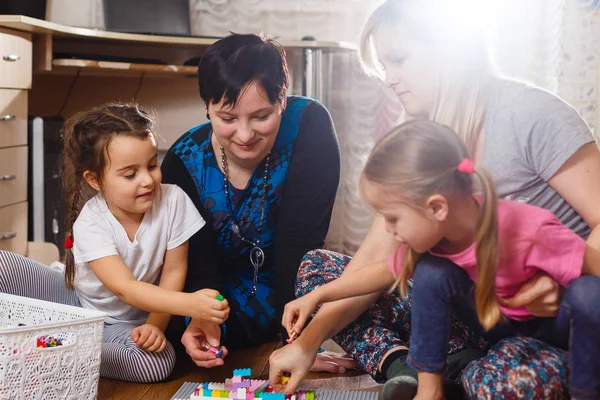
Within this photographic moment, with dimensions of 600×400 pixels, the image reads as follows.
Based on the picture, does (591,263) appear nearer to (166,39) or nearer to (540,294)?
(540,294)

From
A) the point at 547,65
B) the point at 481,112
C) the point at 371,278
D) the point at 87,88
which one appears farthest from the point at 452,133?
the point at 87,88

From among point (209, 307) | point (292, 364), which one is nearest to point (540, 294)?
point (292, 364)

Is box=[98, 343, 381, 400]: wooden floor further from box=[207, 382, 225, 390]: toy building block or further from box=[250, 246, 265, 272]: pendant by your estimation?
box=[250, 246, 265, 272]: pendant

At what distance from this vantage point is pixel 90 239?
144 centimetres

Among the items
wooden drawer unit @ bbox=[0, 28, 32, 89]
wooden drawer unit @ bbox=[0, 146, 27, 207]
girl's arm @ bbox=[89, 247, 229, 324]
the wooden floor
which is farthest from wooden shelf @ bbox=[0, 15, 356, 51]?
the wooden floor

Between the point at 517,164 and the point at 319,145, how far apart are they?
52cm

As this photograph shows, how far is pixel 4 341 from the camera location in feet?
3.71

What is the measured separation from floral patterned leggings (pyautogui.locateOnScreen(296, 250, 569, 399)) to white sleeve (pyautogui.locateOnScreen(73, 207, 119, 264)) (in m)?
0.38

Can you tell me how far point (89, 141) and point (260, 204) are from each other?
1.24 ft

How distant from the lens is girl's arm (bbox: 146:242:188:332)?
1494mm

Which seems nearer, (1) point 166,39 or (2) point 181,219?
(2) point 181,219

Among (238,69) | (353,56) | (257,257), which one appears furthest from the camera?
(353,56)

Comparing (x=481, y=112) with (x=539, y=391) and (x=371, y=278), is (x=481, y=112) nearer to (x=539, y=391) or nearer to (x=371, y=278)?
(x=371, y=278)

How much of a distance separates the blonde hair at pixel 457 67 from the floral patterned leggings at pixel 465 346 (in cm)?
34
